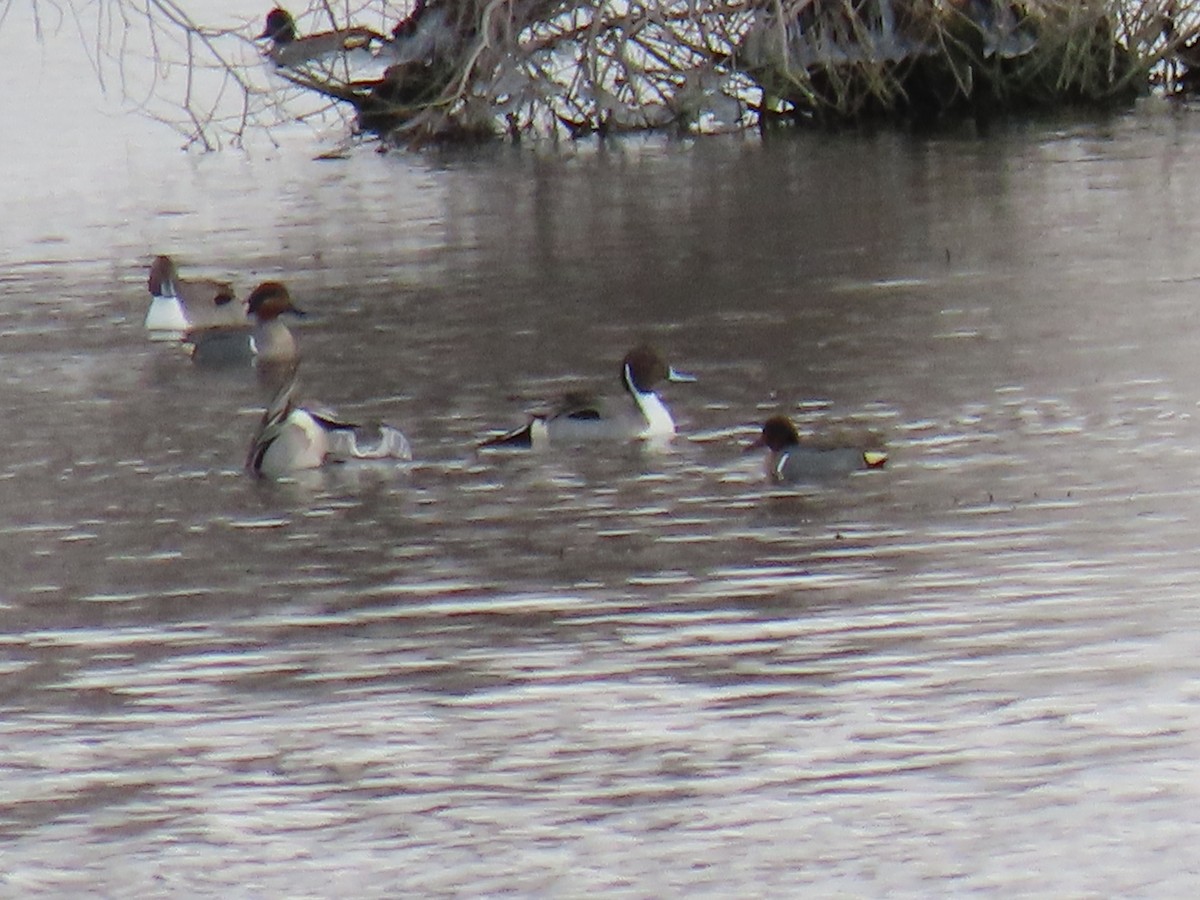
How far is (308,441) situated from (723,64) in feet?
46.0

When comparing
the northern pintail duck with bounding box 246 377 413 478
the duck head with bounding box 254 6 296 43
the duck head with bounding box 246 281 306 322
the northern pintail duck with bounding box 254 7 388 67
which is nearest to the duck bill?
the northern pintail duck with bounding box 246 377 413 478

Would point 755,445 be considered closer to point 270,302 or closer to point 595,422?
point 595,422

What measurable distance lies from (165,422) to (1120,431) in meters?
4.19

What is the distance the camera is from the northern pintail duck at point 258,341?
14.0m

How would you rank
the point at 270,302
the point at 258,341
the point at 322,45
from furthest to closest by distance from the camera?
the point at 322,45 < the point at 270,302 < the point at 258,341

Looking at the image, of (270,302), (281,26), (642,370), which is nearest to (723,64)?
(281,26)

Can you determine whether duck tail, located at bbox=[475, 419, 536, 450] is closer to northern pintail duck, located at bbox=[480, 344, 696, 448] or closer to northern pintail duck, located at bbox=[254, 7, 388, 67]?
northern pintail duck, located at bbox=[480, 344, 696, 448]

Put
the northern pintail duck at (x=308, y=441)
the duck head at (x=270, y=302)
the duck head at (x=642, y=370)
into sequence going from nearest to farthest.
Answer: the northern pintail duck at (x=308, y=441) < the duck head at (x=642, y=370) < the duck head at (x=270, y=302)

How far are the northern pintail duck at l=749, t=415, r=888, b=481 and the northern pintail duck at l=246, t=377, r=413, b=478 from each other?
1566 mm

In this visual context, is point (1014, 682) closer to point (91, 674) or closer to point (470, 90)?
point (91, 674)

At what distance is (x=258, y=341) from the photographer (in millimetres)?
14039

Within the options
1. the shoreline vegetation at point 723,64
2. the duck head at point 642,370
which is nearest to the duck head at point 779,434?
the duck head at point 642,370

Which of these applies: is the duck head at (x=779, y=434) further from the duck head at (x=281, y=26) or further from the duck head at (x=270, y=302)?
the duck head at (x=281, y=26)

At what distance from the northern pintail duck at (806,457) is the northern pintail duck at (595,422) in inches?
37.2
